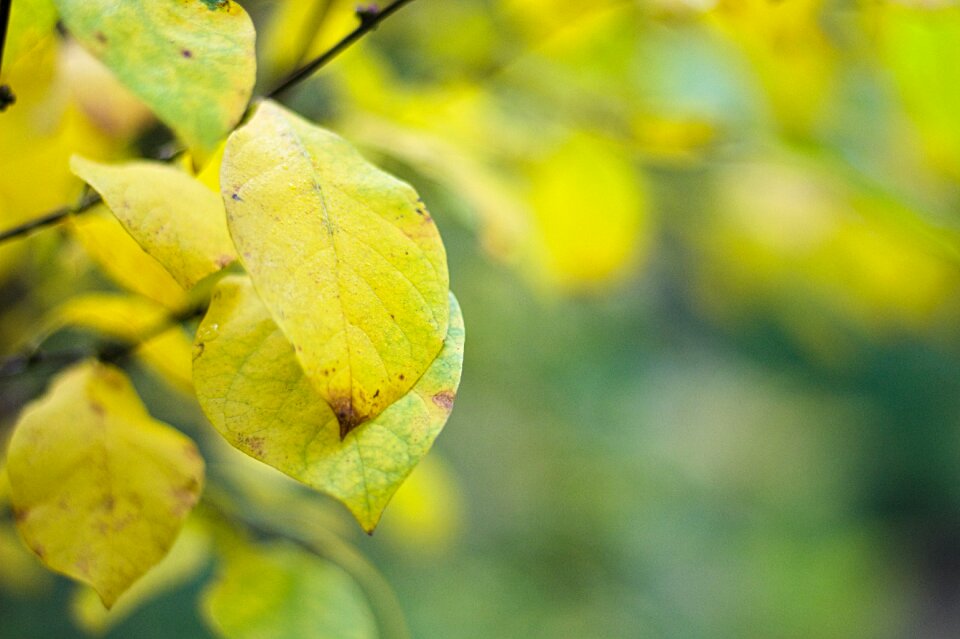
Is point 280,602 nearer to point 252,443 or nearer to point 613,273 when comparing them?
point 252,443

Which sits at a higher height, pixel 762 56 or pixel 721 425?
pixel 762 56

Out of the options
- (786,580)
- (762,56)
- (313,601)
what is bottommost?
(786,580)

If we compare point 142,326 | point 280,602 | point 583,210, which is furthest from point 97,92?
point 583,210

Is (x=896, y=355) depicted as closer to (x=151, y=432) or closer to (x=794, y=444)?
(x=794, y=444)

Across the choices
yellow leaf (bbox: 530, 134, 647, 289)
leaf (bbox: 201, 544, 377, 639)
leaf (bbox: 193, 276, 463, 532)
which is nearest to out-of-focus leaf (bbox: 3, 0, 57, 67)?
leaf (bbox: 193, 276, 463, 532)

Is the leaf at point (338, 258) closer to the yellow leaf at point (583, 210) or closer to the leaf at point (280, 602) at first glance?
the leaf at point (280, 602)

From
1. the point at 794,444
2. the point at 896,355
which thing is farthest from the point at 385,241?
the point at 896,355

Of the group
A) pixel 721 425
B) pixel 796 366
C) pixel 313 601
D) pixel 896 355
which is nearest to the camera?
pixel 313 601
